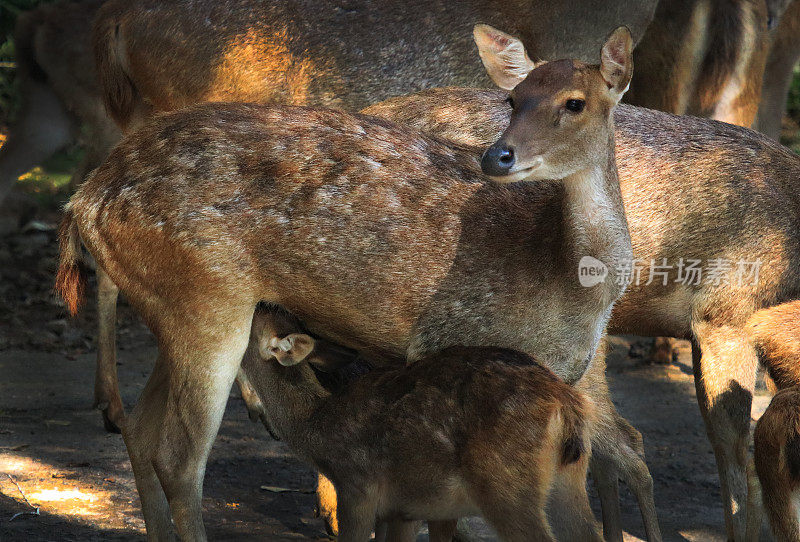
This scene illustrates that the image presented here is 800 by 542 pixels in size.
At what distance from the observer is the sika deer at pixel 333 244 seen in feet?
14.4

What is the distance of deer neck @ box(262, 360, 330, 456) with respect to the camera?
15.4 ft

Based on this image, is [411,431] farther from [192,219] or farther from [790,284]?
[790,284]

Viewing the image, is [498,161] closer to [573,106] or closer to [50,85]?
[573,106]

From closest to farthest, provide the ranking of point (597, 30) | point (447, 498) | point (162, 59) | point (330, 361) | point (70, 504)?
point (447, 498)
point (330, 361)
point (70, 504)
point (162, 59)
point (597, 30)

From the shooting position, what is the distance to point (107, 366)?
6.40 meters

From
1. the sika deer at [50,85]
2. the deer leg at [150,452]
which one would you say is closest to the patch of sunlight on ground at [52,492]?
the deer leg at [150,452]

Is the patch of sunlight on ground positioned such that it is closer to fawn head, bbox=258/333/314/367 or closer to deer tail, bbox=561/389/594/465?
fawn head, bbox=258/333/314/367

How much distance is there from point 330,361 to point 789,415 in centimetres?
181

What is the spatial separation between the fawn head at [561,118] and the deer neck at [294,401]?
127 centimetres

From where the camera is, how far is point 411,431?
4254 millimetres

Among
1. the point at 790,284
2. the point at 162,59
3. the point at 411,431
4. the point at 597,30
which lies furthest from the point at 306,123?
the point at 597,30

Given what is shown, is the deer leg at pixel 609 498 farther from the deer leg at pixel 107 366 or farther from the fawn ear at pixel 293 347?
the deer leg at pixel 107 366

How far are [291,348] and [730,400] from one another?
6.80 ft

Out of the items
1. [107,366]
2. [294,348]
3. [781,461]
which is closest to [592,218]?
[781,461]
